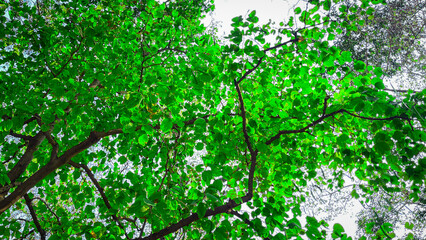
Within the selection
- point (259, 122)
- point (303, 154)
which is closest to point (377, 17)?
point (303, 154)

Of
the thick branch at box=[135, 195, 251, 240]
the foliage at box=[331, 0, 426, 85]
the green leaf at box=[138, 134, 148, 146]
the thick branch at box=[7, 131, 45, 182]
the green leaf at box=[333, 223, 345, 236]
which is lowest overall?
the green leaf at box=[333, 223, 345, 236]

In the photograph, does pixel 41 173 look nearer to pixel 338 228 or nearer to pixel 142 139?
pixel 142 139

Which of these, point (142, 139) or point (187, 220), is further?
point (187, 220)

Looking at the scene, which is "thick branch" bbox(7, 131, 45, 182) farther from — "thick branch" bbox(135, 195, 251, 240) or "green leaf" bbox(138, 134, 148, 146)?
"green leaf" bbox(138, 134, 148, 146)

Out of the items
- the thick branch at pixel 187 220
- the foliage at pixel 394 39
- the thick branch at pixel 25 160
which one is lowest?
the thick branch at pixel 187 220

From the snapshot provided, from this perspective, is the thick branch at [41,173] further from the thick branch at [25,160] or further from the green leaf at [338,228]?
the green leaf at [338,228]

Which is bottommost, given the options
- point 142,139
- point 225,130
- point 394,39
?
point 142,139

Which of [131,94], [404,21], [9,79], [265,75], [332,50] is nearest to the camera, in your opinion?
[332,50]

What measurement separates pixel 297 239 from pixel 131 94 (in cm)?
286

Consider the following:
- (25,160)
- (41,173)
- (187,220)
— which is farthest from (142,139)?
(25,160)

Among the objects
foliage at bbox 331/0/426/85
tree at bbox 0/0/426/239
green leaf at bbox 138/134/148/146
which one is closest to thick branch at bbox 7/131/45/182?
tree at bbox 0/0/426/239

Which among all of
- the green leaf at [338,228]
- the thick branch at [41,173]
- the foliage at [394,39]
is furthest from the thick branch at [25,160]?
the foliage at [394,39]

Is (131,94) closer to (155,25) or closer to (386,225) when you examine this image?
(155,25)

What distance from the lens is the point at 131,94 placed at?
3.40 metres
